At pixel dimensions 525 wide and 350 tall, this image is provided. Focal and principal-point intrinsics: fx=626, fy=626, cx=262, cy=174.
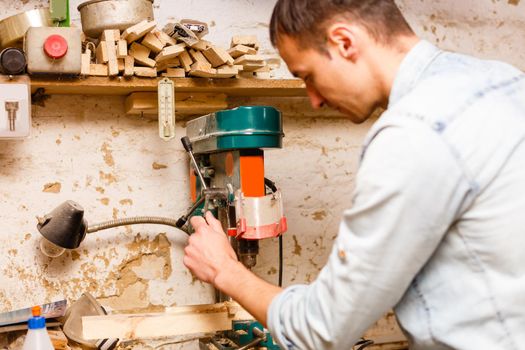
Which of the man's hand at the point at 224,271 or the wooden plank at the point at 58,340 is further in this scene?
the wooden plank at the point at 58,340

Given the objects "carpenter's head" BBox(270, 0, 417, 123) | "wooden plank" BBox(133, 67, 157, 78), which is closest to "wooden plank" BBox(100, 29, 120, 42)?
"wooden plank" BBox(133, 67, 157, 78)

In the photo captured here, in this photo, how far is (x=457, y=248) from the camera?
98 centimetres

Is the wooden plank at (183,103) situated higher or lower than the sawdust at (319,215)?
higher

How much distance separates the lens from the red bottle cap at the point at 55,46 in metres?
1.81

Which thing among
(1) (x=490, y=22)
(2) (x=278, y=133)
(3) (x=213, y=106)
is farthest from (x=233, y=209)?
(1) (x=490, y=22)

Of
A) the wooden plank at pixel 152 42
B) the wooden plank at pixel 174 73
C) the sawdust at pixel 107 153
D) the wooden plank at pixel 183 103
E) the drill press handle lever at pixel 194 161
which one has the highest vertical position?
the wooden plank at pixel 152 42

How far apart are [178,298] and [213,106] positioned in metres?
0.70

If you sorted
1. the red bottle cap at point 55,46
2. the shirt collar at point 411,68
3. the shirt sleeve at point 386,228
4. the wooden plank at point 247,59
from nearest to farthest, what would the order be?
the shirt sleeve at point 386,228, the shirt collar at point 411,68, the red bottle cap at point 55,46, the wooden plank at point 247,59

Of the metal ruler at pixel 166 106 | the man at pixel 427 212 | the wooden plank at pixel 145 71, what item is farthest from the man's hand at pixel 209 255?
the wooden plank at pixel 145 71

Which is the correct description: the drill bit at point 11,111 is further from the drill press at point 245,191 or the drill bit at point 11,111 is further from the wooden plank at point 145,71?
the drill press at point 245,191

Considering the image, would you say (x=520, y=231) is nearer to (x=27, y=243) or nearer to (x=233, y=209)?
(x=233, y=209)

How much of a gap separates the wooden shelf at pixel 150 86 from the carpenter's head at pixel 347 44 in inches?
32.6

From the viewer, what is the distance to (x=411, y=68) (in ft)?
3.56

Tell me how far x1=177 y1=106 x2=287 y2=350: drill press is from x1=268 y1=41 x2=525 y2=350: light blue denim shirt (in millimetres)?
616
